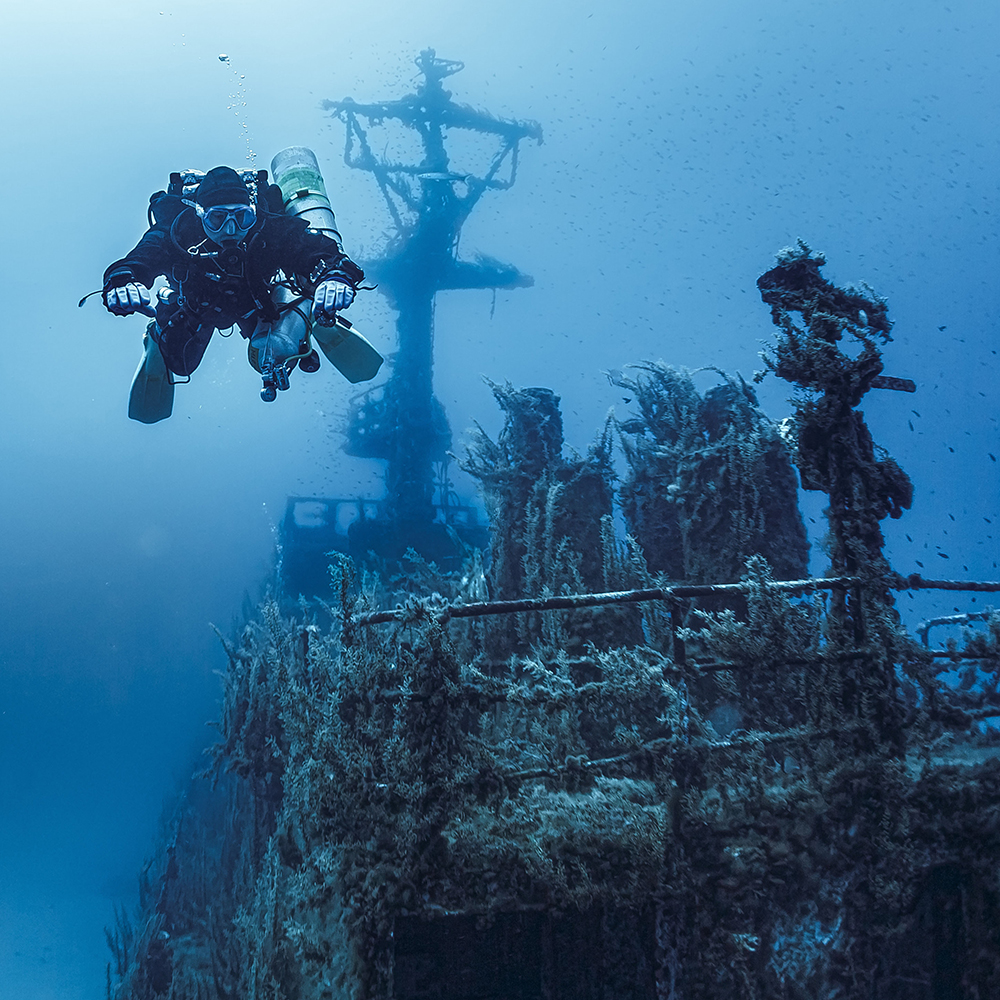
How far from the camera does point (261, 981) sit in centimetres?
366

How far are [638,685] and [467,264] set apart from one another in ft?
88.6

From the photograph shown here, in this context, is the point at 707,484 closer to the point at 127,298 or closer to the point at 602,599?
the point at 602,599

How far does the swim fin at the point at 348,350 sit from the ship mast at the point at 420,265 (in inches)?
708

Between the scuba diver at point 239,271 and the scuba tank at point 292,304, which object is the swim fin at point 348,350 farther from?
the scuba diver at point 239,271

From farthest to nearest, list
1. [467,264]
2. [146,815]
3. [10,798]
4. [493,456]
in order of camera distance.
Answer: [10,798] < [146,815] < [467,264] < [493,456]

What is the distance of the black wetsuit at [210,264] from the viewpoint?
14.8 ft

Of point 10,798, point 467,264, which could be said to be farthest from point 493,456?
point 10,798

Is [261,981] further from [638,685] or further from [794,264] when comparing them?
[794,264]

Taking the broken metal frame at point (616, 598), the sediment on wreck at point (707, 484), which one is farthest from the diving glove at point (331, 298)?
the sediment on wreck at point (707, 484)

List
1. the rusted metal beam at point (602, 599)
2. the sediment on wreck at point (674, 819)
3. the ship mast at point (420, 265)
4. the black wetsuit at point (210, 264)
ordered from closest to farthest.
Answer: the sediment on wreck at point (674, 819)
the rusted metal beam at point (602, 599)
the black wetsuit at point (210, 264)
the ship mast at point (420, 265)

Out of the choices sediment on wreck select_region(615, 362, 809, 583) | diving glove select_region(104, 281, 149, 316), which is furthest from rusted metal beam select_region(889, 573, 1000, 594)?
diving glove select_region(104, 281, 149, 316)

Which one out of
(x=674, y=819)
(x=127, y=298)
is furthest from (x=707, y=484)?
(x=127, y=298)

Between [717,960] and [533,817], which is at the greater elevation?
[533,817]

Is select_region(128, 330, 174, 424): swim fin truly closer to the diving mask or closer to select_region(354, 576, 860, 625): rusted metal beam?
the diving mask
